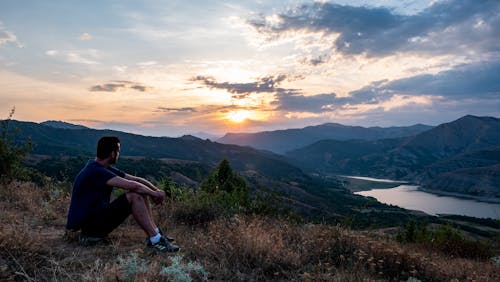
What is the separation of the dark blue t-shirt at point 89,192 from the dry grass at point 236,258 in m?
0.56

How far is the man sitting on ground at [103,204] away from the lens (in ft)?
18.6

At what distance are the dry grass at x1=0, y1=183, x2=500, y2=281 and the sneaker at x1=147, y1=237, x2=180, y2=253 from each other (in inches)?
7.5

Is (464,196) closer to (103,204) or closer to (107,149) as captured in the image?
(103,204)

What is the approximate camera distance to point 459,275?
5.86m

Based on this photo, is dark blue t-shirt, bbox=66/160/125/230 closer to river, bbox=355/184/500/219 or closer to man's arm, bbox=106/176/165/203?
man's arm, bbox=106/176/165/203

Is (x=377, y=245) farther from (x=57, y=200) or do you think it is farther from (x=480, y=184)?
(x=480, y=184)

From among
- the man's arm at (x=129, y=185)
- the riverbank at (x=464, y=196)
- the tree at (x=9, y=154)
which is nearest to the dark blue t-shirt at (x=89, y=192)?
the man's arm at (x=129, y=185)

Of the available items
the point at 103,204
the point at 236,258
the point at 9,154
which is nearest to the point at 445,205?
the point at 9,154

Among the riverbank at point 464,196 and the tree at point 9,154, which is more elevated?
the tree at point 9,154

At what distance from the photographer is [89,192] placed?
5.80 meters

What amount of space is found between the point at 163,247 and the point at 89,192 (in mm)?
1637

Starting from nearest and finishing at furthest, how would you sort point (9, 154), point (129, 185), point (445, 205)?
point (129, 185)
point (9, 154)
point (445, 205)

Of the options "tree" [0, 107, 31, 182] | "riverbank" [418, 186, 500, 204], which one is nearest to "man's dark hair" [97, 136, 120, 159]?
"tree" [0, 107, 31, 182]

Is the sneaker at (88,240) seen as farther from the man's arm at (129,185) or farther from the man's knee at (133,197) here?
the man's arm at (129,185)
